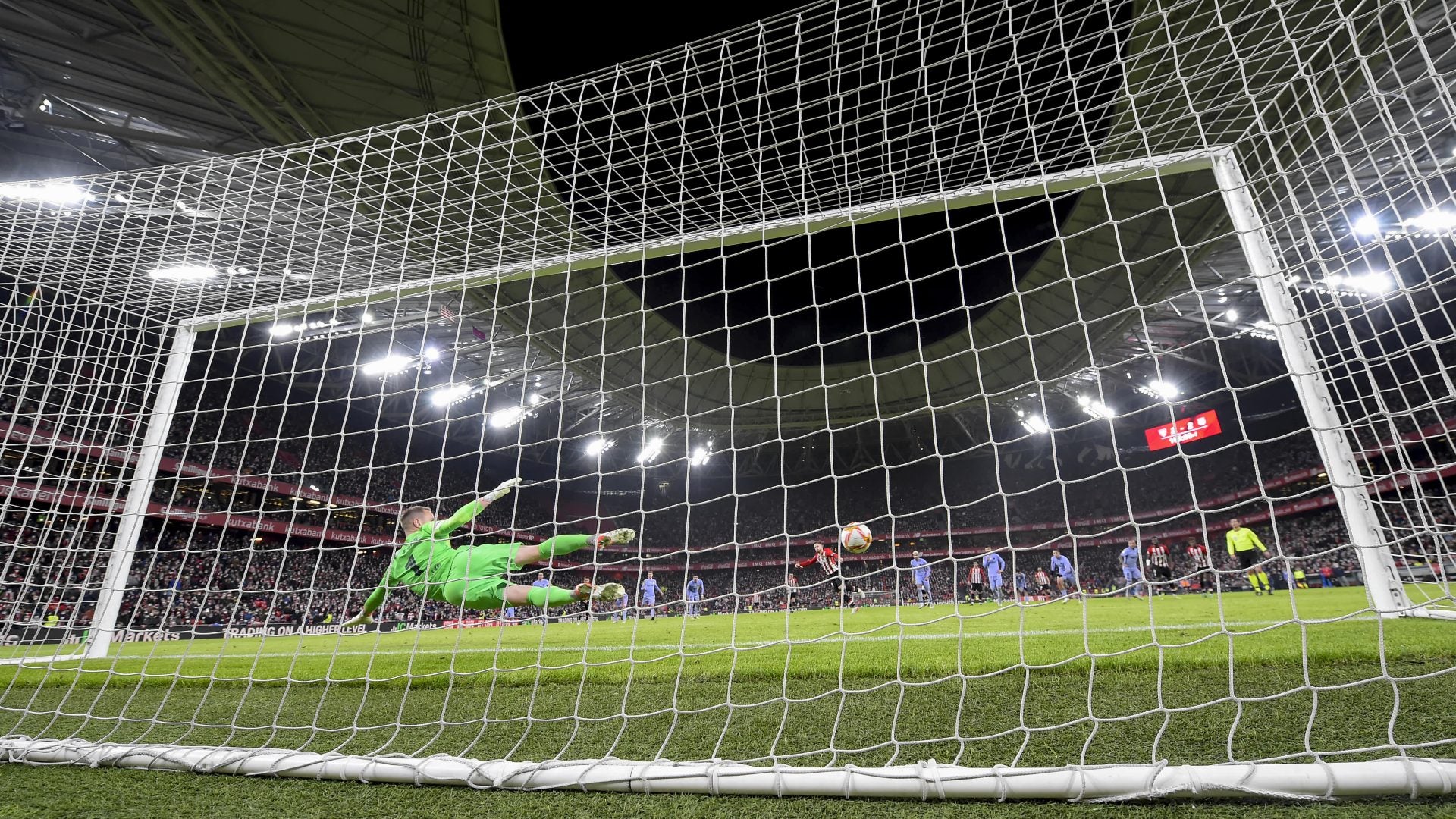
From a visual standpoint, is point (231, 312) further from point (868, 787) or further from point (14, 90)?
point (14, 90)

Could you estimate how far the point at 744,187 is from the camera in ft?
17.4

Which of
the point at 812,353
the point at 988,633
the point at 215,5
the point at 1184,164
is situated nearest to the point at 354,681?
the point at 988,633

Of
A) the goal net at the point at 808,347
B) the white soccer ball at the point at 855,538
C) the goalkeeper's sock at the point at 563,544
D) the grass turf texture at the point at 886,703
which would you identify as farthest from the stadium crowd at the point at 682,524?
the grass turf texture at the point at 886,703

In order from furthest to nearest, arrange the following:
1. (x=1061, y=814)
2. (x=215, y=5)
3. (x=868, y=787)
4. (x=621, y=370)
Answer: (x=621, y=370), (x=215, y=5), (x=868, y=787), (x=1061, y=814)

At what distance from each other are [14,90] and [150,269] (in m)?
8.05

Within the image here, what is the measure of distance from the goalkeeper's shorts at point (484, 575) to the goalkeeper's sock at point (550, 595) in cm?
20

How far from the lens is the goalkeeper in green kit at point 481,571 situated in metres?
4.21

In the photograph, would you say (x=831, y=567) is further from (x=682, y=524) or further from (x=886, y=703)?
(x=682, y=524)

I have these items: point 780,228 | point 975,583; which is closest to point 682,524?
point 975,583

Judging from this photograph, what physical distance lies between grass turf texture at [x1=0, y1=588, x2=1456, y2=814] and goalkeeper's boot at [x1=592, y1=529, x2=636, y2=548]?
763mm

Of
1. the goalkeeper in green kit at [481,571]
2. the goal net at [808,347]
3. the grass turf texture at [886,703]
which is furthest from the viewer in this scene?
the goalkeeper in green kit at [481,571]

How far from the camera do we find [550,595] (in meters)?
4.29

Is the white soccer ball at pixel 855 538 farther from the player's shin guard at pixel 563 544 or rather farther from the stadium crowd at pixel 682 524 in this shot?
the stadium crowd at pixel 682 524

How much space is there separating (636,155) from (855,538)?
12.9 feet
